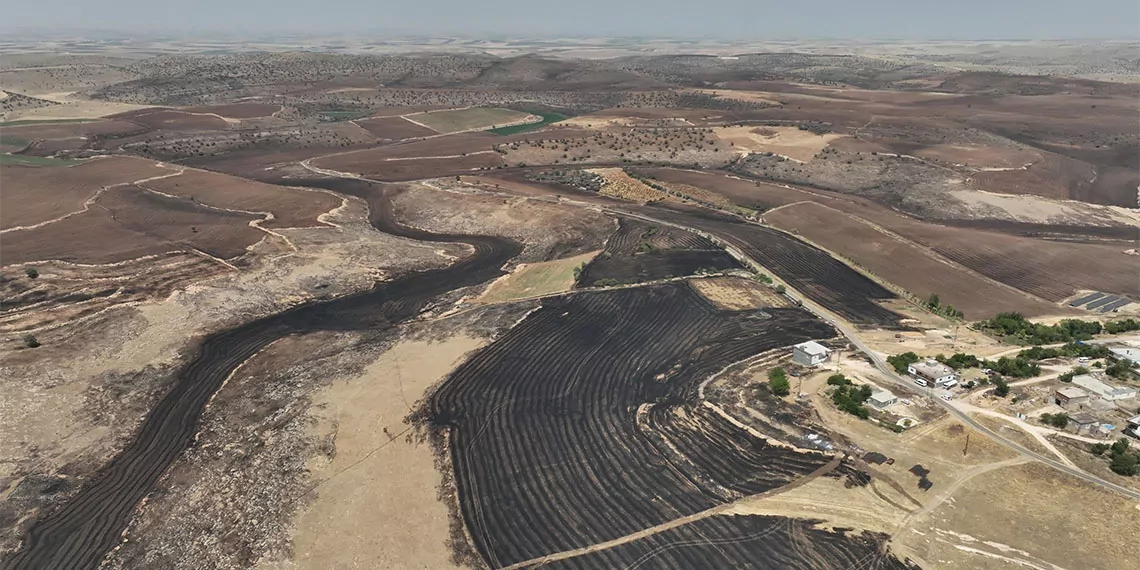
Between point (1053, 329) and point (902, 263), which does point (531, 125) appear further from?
point (1053, 329)

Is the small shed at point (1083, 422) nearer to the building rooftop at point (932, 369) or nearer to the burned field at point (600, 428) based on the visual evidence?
the building rooftop at point (932, 369)

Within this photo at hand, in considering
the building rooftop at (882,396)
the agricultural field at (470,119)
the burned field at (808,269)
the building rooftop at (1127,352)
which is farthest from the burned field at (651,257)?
the agricultural field at (470,119)

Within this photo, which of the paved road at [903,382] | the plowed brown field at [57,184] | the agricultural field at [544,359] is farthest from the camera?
the plowed brown field at [57,184]

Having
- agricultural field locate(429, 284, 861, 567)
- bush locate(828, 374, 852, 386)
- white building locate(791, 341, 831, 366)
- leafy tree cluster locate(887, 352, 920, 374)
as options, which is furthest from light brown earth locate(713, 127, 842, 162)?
bush locate(828, 374, 852, 386)

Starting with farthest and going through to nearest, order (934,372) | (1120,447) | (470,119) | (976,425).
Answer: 1. (470,119)
2. (934,372)
3. (976,425)
4. (1120,447)

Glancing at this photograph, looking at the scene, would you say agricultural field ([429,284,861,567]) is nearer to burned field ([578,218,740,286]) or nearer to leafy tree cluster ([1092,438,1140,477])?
burned field ([578,218,740,286])

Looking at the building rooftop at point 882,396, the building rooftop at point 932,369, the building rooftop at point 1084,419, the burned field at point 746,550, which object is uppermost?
the building rooftop at point 932,369

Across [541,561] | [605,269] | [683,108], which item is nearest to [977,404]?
[541,561]

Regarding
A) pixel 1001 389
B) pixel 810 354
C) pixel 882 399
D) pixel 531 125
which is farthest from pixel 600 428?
pixel 531 125
